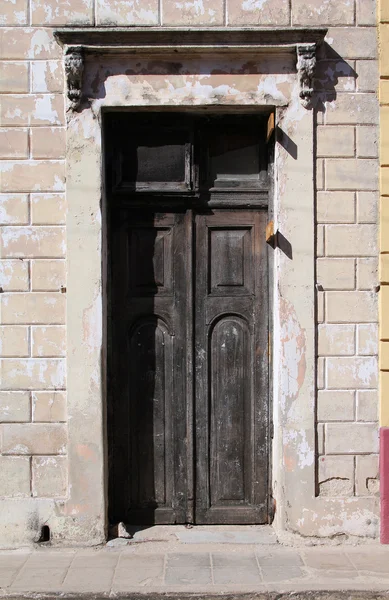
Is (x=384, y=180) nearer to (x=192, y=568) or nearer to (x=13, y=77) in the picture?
(x=13, y=77)

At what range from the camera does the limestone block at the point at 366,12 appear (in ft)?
15.4

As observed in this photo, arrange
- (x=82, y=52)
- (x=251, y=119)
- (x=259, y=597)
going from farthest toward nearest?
(x=251, y=119) → (x=82, y=52) → (x=259, y=597)

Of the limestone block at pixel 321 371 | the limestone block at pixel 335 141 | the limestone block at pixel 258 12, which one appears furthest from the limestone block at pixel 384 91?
the limestone block at pixel 321 371

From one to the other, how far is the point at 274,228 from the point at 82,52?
189cm

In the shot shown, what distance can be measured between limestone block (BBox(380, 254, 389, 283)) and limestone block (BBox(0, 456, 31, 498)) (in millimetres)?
2961

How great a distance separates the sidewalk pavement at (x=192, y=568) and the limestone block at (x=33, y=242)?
7.06 ft

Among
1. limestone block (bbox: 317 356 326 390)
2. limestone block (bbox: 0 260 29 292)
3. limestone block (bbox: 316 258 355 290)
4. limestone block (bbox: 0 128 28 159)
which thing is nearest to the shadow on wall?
limestone block (bbox: 316 258 355 290)

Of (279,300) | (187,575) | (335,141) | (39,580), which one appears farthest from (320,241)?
(39,580)

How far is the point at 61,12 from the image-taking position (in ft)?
15.3

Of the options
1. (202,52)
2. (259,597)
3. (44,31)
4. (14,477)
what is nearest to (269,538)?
(259,597)

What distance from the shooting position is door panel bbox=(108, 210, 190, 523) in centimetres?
493

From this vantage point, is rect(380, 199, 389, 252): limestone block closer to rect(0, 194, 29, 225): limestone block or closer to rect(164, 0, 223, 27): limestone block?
rect(164, 0, 223, 27): limestone block

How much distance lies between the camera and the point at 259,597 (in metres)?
Result: 3.89

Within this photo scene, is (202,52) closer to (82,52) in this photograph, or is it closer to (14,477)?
(82,52)
